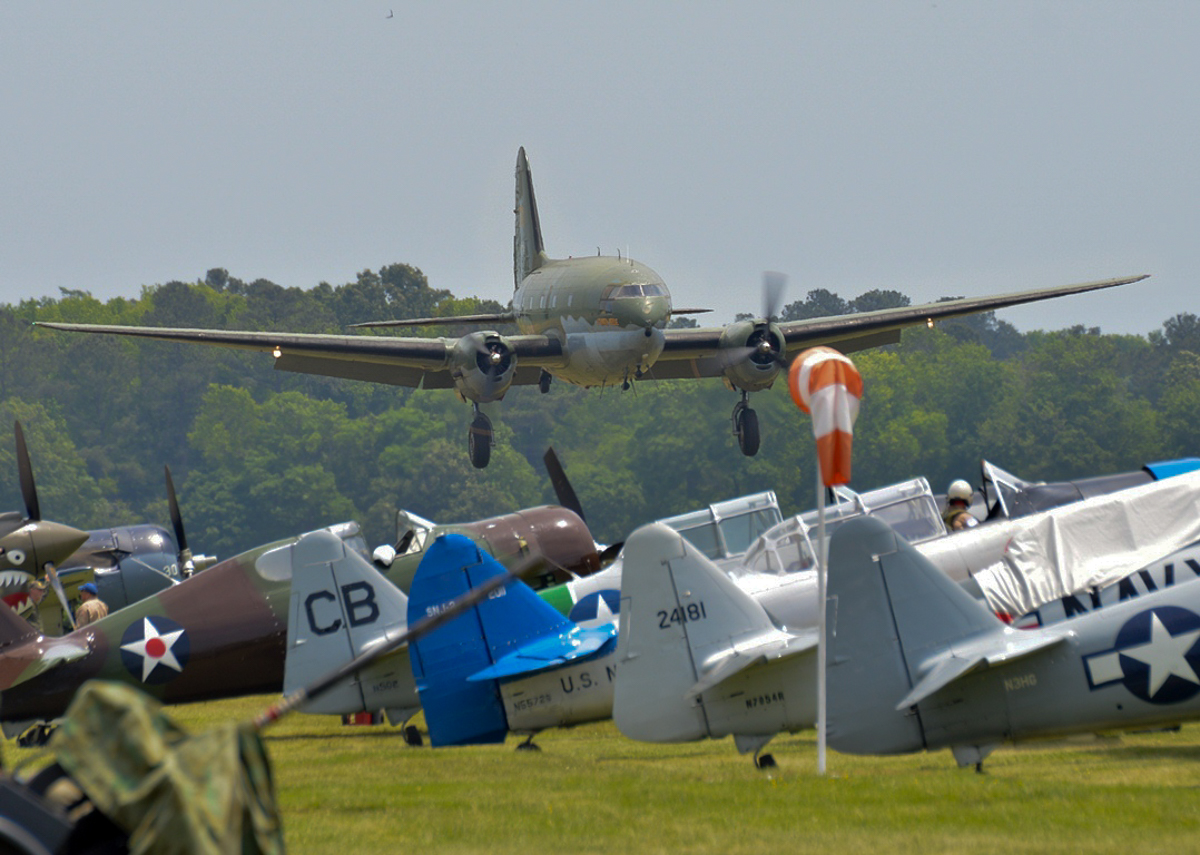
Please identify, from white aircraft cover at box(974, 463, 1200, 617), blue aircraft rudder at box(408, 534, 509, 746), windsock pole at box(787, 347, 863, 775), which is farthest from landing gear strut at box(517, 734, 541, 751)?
white aircraft cover at box(974, 463, 1200, 617)

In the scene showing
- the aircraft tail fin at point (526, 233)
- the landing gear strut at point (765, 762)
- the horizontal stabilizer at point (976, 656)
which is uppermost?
the aircraft tail fin at point (526, 233)

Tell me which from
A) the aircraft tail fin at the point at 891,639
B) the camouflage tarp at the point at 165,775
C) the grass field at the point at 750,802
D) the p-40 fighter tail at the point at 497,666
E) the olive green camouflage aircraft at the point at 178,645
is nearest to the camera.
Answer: the camouflage tarp at the point at 165,775

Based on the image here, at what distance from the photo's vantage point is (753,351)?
33781mm

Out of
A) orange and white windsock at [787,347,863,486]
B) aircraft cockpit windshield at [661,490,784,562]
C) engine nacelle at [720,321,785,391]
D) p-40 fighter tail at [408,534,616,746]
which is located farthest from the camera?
engine nacelle at [720,321,785,391]

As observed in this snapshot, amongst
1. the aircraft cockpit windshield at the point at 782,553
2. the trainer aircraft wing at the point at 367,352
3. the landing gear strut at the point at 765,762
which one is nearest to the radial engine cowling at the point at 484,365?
the trainer aircraft wing at the point at 367,352

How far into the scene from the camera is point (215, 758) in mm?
4320

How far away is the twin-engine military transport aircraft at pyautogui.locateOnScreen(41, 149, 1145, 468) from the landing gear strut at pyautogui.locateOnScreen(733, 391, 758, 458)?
4cm

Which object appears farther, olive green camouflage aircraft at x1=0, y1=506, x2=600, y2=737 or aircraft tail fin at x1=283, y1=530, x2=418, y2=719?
olive green camouflage aircraft at x1=0, y1=506, x2=600, y2=737

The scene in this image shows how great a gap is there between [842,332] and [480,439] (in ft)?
33.7

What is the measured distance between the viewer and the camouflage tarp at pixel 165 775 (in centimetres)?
421

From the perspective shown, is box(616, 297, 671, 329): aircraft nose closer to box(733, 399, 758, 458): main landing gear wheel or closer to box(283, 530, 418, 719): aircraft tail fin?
box(733, 399, 758, 458): main landing gear wheel

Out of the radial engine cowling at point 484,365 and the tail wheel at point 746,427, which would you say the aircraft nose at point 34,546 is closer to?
the radial engine cowling at point 484,365

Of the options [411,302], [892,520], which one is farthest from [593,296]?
[411,302]

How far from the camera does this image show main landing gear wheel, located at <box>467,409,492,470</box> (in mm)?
34062
